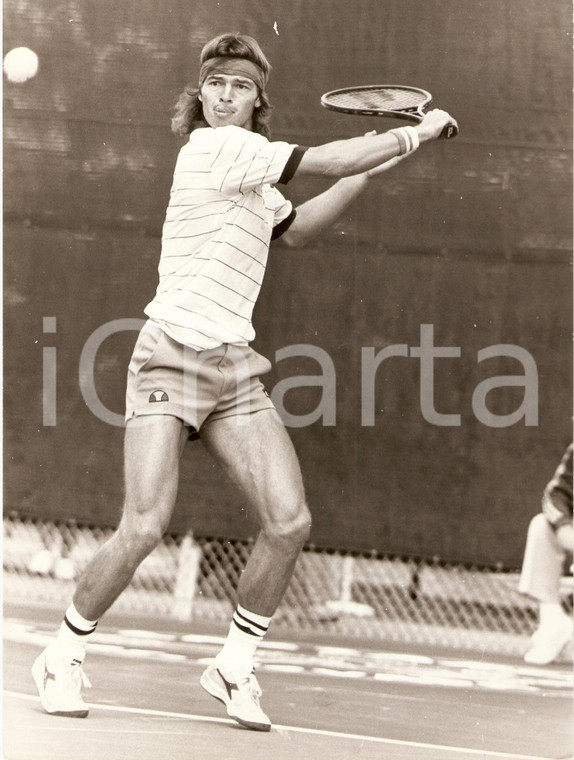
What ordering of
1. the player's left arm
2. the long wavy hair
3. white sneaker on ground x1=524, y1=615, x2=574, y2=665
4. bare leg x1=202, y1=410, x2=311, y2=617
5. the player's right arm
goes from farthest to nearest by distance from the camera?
1. white sneaker on ground x1=524, y1=615, x2=574, y2=665
2. the player's left arm
3. the long wavy hair
4. bare leg x1=202, y1=410, x2=311, y2=617
5. the player's right arm

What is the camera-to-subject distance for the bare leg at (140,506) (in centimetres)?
317

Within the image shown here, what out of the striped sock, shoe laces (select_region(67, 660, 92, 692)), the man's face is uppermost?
the man's face

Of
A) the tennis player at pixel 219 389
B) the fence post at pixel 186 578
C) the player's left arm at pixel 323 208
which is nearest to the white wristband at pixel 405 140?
the tennis player at pixel 219 389

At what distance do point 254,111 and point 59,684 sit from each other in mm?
1705

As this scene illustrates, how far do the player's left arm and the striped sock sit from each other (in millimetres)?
1121

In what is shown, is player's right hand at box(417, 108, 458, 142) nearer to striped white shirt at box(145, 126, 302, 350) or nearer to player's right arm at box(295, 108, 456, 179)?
player's right arm at box(295, 108, 456, 179)

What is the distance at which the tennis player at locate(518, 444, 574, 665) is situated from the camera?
3914 mm

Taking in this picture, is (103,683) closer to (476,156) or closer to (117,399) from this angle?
(117,399)

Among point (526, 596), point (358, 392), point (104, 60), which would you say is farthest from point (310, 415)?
point (104, 60)

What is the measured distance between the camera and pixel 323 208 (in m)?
3.64

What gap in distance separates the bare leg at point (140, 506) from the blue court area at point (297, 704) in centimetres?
40

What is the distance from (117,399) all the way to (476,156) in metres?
1.43

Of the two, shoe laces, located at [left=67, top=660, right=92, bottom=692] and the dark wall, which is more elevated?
the dark wall

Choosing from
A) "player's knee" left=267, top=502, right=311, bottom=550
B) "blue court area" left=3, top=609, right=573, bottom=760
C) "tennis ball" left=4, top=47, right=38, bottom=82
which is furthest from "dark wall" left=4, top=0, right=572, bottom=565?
"player's knee" left=267, top=502, right=311, bottom=550
